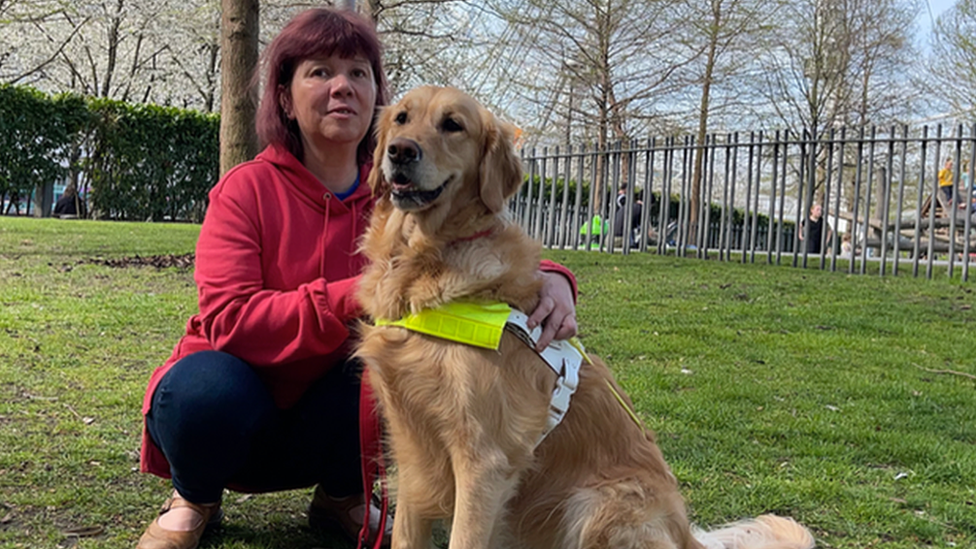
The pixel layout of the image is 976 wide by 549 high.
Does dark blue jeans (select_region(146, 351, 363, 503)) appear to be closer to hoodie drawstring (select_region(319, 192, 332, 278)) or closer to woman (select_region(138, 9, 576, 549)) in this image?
woman (select_region(138, 9, 576, 549))

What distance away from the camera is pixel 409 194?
2424 mm

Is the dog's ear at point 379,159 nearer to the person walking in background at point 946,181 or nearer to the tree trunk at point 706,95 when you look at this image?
the tree trunk at point 706,95

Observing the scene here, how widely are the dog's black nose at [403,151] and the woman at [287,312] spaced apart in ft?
1.23

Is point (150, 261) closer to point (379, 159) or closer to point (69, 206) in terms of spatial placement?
point (379, 159)

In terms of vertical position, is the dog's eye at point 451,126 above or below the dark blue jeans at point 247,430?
above

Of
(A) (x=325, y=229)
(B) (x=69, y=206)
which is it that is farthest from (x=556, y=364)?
(B) (x=69, y=206)

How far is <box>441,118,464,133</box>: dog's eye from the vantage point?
102 inches

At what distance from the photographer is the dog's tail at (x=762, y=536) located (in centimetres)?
247

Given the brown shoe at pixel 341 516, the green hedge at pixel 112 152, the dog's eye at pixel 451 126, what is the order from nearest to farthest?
the dog's eye at pixel 451 126
the brown shoe at pixel 341 516
the green hedge at pixel 112 152

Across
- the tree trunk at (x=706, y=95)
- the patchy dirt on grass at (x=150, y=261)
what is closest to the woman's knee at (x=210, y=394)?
the patchy dirt on grass at (x=150, y=261)

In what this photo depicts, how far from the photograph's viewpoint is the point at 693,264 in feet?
35.0

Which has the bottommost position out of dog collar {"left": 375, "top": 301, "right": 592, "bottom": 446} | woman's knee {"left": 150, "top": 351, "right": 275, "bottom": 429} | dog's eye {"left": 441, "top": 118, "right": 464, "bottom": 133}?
woman's knee {"left": 150, "top": 351, "right": 275, "bottom": 429}

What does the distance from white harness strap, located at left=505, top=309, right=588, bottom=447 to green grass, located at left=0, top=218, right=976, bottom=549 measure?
3.46 ft

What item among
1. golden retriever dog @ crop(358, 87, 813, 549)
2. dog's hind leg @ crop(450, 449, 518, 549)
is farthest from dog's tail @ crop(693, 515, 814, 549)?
dog's hind leg @ crop(450, 449, 518, 549)
